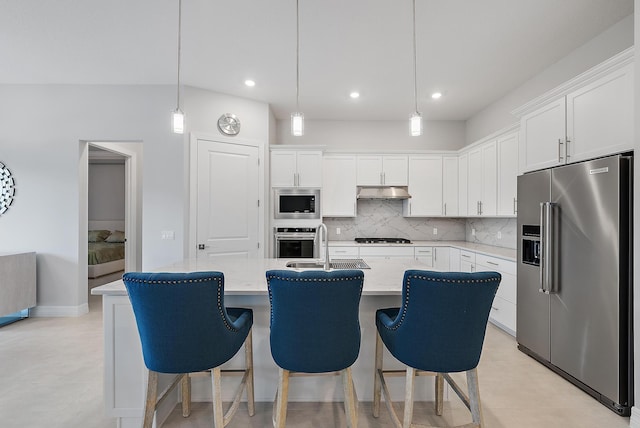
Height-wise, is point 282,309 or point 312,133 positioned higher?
point 312,133

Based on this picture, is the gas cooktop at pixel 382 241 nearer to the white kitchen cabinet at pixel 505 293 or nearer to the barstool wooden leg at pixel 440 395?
the white kitchen cabinet at pixel 505 293

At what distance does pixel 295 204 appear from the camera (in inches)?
183

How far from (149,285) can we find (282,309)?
2.01 feet

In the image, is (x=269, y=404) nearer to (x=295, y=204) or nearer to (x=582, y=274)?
(x=582, y=274)

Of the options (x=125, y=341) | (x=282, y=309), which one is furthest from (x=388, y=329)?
(x=125, y=341)

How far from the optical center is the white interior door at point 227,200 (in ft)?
13.4

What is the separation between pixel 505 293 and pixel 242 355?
289cm

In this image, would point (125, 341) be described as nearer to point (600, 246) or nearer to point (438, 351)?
point (438, 351)

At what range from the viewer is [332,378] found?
2.18 m

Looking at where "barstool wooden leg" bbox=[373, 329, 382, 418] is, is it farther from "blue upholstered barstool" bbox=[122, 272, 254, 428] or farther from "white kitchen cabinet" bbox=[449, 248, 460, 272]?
"white kitchen cabinet" bbox=[449, 248, 460, 272]

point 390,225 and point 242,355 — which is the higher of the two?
point 390,225

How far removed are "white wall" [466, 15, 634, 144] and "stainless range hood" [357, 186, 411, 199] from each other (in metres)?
1.45

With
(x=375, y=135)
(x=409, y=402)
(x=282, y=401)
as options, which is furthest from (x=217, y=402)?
(x=375, y=135)

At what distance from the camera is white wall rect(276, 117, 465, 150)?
207 inches
